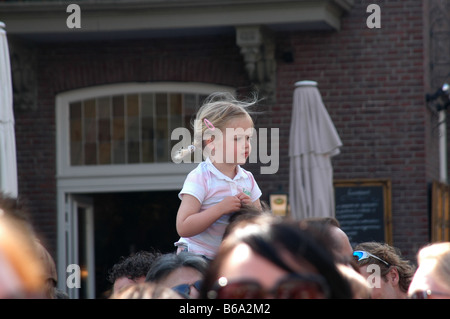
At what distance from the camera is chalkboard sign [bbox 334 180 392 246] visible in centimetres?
964

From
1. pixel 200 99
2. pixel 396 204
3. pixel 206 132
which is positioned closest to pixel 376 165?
pixel 396 204

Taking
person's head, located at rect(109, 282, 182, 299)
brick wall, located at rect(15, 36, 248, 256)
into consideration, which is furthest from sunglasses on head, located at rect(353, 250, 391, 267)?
brick wall, located at rect(15, 36, 248, 256)

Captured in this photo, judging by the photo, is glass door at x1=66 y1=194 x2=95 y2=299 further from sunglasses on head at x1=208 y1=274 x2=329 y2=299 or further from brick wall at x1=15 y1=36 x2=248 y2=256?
sunglasses on head at x1=208 y1=274 x2=329 y2=299

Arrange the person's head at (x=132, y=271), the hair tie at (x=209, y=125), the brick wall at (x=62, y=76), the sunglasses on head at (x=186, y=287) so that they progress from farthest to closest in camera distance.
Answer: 1. the brick wall at (x=62, y=76)
2. the person's head at (x=132, y=271)
3. the hair tie at (x=209, y=125)
4. the sunglasses on head at (x=186, y=287)

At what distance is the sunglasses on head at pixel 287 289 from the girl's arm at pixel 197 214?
1768 mm

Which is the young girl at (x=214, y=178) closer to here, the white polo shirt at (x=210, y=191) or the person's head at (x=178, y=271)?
the white polo shirt at (x=210, y=191)

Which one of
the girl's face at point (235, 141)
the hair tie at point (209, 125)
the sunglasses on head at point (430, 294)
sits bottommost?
the sunglasses on head at point (430, 294)

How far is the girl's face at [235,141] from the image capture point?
3.40 meters

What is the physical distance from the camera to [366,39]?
381 inches

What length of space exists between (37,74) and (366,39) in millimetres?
4021

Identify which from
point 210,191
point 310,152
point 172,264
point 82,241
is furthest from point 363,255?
point 82,241

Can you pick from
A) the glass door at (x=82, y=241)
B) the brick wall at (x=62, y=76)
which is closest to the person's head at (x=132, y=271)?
the brick wall at (x=62, y=76)

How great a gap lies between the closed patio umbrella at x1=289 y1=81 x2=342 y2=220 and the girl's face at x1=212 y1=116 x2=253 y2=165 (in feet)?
14.8

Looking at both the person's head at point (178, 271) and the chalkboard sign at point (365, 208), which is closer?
the person's head at point (178, 271)
